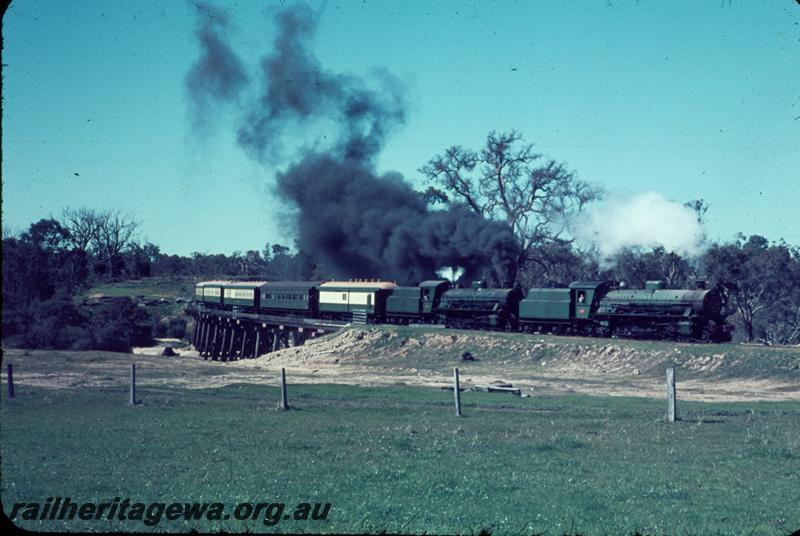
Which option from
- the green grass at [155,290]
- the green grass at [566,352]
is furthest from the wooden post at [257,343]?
the green grass at [566,352]

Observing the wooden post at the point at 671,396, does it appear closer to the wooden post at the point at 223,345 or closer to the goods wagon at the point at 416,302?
the goods wagon at the point at 416,302

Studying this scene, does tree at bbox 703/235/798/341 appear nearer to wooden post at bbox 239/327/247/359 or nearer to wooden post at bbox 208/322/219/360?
wooden post at bbox 239/327/247/359

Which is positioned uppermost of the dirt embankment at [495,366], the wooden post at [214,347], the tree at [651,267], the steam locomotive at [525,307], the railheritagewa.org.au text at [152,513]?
the tree at [651,267]

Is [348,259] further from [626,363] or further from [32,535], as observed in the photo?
[32,535]

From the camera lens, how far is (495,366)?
1561 inches

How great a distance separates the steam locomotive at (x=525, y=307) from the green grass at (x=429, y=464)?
56.2ft

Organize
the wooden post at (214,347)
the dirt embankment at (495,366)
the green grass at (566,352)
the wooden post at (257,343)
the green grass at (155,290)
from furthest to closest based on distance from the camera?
the wooden post at (214,347) < the wooden post at (257,343) < the green grass at (155,290) < the green grass at (566,352) < the dirt embankment at (495,366)

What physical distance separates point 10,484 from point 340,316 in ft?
160

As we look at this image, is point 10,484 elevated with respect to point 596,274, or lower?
lower

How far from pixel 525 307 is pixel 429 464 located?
3368 centimetres

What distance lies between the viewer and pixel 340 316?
192 feet

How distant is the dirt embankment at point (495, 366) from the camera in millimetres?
30438

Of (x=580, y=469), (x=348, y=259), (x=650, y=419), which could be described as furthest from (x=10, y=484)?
(x=348, y=259)

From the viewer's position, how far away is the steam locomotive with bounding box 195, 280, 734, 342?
3853 centimetres
